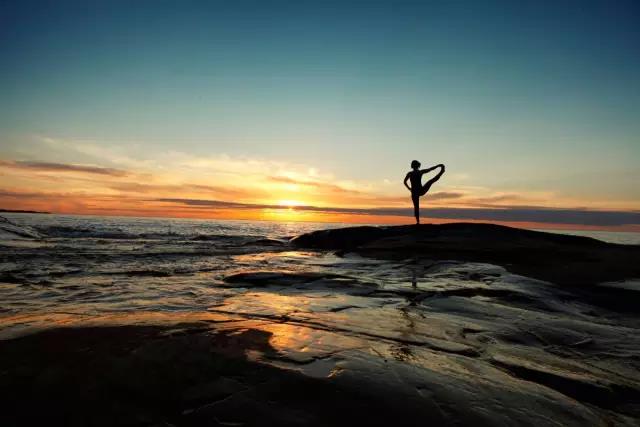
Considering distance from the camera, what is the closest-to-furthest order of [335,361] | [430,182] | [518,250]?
[335,361] → [518,250] → [430,182]

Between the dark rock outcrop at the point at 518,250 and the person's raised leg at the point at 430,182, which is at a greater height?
the person's raised leg at the point at 430,182

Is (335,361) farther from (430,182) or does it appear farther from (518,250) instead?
(430,182)

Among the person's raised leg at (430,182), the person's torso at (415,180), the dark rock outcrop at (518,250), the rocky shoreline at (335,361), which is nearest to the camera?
the rocky shoreline at (335,361)

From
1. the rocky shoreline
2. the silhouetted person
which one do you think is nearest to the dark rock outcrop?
the silhouetted person

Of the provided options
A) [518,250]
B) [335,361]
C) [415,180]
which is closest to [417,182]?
[415,180]

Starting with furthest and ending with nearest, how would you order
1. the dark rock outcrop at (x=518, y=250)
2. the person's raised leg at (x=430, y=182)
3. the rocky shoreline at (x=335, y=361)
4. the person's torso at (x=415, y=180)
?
the person's torso at (x=415, y=180), the person's raised leg at (x=430, y=182), the dark rock outcrop at (x=518, y=250), the rocky shoreline at (x=335, y=361)

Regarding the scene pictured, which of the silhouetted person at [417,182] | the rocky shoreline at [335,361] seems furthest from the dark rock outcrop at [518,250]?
the rocky shoreline at [335,361]

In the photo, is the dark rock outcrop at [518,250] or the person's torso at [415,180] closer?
the dark rock outcrop at [518,250]

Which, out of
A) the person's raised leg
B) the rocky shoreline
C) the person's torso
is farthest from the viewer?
the person's torso

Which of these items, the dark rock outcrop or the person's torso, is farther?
the person's torso

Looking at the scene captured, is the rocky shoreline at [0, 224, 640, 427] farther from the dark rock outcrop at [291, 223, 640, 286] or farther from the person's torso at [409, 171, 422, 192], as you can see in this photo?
the person's torso at [409, 171, 422, 192]

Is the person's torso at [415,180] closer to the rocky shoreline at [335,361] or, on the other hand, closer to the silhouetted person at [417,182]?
the silhouetted person at [417,182]

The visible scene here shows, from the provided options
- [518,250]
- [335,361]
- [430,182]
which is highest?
[430,182]

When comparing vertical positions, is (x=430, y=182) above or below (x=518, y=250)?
above
